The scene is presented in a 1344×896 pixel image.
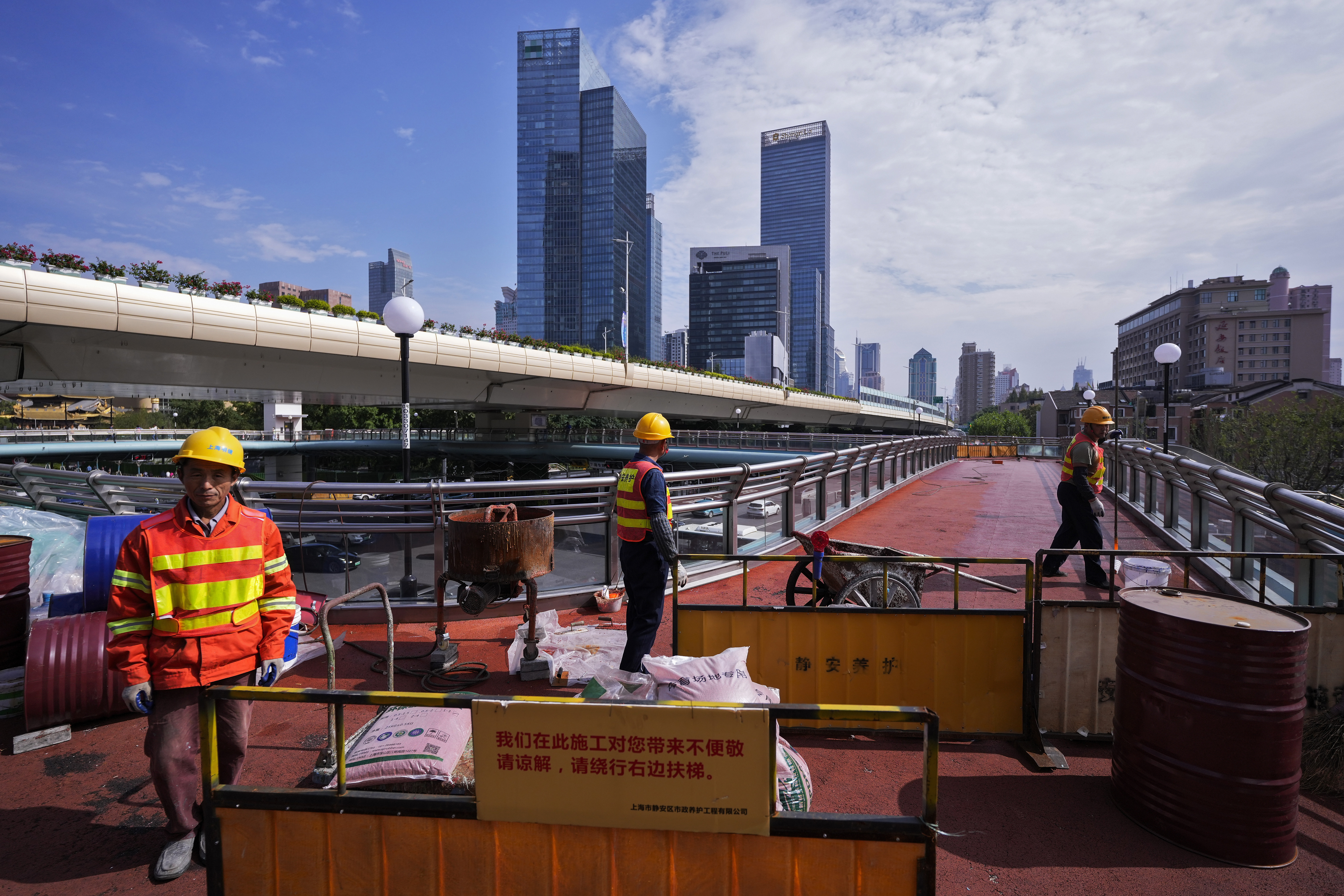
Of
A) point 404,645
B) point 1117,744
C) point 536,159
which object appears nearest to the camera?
point 1117,744

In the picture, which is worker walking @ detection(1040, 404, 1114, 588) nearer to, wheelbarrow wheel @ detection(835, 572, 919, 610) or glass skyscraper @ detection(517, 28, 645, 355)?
wheelbarrow wheel @ detection(835, 572, 919, 610)

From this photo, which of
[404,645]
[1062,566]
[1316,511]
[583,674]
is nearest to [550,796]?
[583,674]

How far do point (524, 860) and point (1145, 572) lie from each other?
17.7 ft

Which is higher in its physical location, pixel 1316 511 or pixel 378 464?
pixel 1316 511

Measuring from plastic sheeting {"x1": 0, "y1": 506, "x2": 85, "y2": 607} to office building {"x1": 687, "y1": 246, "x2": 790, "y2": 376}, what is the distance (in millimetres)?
152550

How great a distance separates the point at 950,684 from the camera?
3.77 metres

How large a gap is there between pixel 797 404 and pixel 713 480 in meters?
49.4

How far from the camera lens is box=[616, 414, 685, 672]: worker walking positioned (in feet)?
14.0

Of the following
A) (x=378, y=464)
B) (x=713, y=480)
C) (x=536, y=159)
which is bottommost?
(x=378, y=464)

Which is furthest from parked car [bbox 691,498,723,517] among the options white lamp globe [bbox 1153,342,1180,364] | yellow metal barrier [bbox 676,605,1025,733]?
white lamp globe [bbox 1153,342,1180,364]

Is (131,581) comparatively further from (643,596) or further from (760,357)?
(760,357)

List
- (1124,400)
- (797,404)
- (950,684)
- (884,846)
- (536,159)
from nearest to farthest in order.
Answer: (884,846), (950,684), (1124,400), (797,404), (536,159)

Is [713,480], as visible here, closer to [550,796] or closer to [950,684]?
[950,684]

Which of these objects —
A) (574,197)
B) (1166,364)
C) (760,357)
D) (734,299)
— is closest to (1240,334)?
(760,357)
